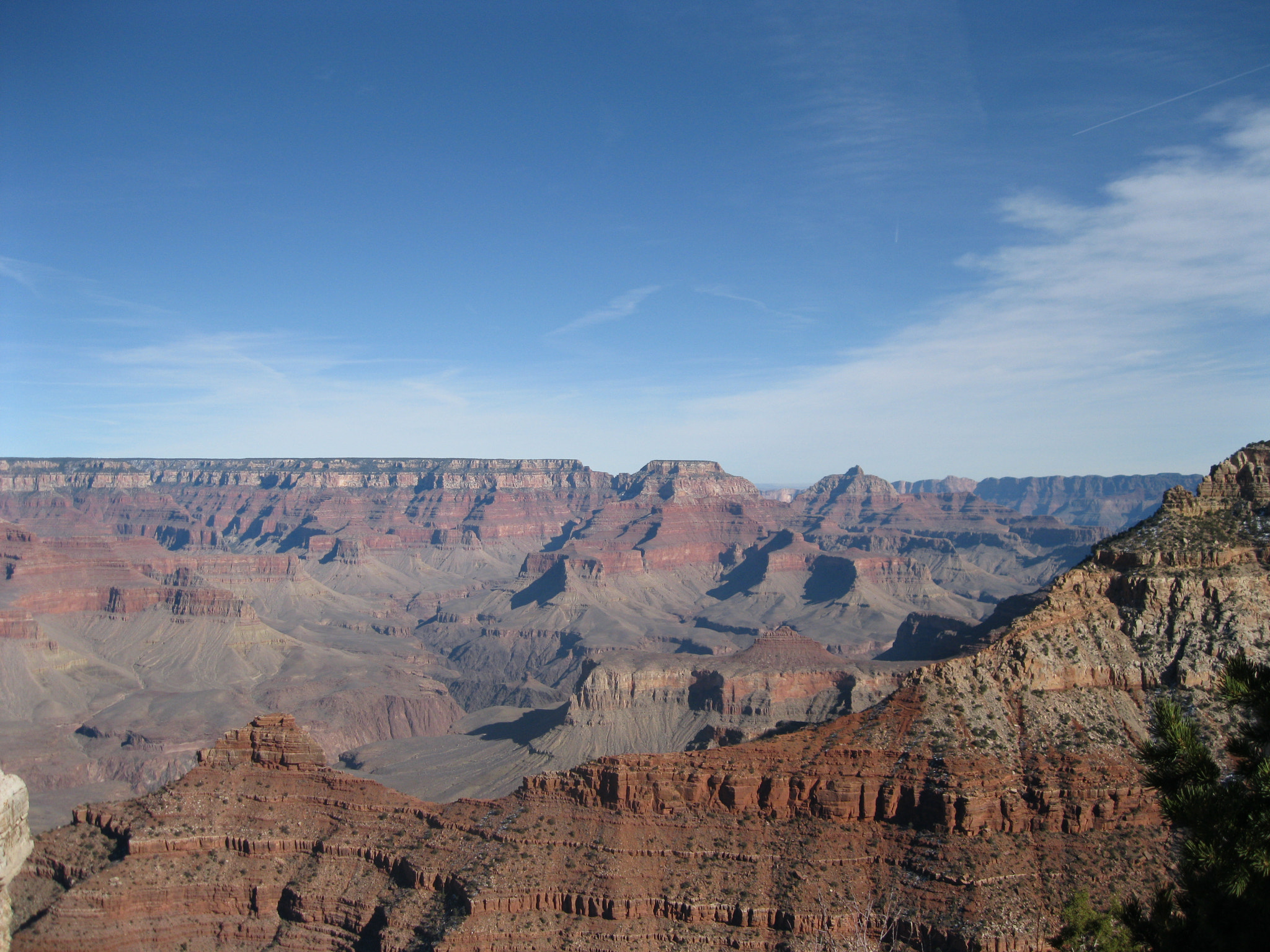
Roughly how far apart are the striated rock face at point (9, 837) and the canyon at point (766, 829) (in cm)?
3102

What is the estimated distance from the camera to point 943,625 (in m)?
135

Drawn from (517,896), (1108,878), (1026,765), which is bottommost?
(517,896)

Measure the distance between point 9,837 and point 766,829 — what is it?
37.5 meters

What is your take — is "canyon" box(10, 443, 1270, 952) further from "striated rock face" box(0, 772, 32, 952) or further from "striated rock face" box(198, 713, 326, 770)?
"striated rock face" box(0, 772, 32, 952)

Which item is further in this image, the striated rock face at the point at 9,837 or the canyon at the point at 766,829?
the canyon at the point at 766,829

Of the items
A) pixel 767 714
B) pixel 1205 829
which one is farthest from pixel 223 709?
pixel 1205 829

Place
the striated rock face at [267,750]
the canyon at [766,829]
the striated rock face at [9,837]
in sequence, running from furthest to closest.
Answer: the striated rock face at [267,750] < the canyon at [766,829] < the striated rock face at [9,837]

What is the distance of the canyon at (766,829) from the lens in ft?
137

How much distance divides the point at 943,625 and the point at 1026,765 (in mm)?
94204

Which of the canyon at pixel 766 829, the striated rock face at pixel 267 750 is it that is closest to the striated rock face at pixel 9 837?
the canyon at pixel 766 829

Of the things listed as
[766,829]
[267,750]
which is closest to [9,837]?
[766,829]

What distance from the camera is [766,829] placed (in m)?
45.5

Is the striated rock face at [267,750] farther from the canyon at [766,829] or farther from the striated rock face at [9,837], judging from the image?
the striated rock face at [9,837]

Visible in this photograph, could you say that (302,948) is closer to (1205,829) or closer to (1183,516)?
(1205,829)
